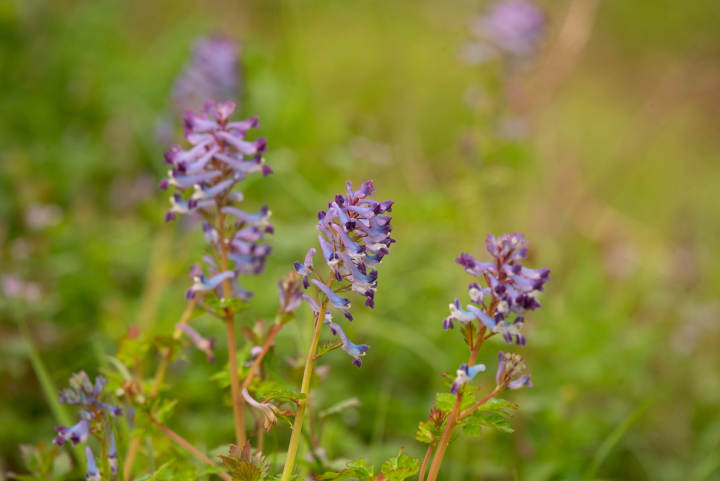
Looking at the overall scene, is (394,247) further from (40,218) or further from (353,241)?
(353,241)

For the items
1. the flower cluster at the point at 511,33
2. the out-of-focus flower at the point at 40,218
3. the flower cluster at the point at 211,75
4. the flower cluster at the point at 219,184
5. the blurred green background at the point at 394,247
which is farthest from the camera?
the flower cluster at the point at 511,33

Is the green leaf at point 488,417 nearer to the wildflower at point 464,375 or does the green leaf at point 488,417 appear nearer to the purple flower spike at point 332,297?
the wildflower at point 464,375

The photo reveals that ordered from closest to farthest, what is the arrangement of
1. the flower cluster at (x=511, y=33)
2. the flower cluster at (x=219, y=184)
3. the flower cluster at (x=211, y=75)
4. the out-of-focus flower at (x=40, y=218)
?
1. the flower cluster at (x=219, y=184)
2. the out-of-focus flower at (x=40, y=218)
3. the flower cluster at (x=211, y=75)
4. the flower cluster at (x=511, y=33)

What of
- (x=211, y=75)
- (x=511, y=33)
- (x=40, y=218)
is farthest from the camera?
(x=511, y=33)

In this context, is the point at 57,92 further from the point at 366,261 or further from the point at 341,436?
the point at 366,261

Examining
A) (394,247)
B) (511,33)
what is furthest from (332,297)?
(511,33)

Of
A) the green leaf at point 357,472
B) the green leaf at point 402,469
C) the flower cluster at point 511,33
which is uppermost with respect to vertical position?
the flower cluster at point 511,33

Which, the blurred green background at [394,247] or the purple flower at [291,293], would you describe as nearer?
the purple flower at [291,293]

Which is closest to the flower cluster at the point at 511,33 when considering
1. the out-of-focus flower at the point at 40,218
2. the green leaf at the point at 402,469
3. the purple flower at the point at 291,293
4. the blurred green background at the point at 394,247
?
the blurred green background at the point at 394,247
